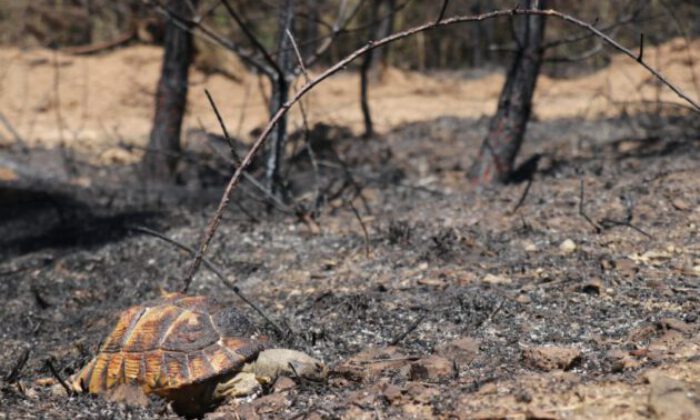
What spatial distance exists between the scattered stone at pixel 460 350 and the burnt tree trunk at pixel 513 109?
348cm

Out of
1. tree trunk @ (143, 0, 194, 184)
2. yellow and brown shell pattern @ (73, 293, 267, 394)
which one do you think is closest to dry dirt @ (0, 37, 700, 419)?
yellow and brown shell pattern @ (73, 293, 267, 394)

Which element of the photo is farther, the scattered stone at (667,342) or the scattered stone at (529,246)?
the scattered stone at (529,246)

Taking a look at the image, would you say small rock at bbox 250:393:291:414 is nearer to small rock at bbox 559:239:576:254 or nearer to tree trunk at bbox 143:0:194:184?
small rock at bbox 559:239:576:254

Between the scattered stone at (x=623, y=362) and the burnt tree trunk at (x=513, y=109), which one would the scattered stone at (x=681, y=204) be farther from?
the scattered stone at (x=623, y=362)

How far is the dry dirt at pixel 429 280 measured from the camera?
317 cm

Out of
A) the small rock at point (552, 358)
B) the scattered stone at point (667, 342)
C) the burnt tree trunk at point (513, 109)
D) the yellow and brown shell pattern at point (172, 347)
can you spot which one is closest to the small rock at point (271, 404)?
the yellow and brown shell pattern at point (172, 347)

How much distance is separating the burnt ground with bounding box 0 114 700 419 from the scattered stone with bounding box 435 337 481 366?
0.4 inches

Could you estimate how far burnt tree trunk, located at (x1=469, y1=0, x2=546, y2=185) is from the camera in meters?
6.75

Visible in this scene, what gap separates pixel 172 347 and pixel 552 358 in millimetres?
1415

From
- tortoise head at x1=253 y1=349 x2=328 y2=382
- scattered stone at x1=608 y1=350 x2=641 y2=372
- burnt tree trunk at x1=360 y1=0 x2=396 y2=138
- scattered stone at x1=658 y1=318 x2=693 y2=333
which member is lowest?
tortoise head at x1=253 y1=349 x2=328 y2=382

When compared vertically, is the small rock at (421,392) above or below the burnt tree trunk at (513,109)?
below

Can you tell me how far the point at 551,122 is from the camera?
10.4m

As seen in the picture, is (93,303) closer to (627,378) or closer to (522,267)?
(522,267)

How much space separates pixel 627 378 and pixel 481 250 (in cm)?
210
